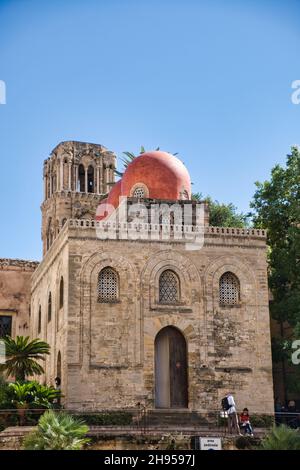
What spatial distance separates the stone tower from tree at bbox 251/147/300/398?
19.2m

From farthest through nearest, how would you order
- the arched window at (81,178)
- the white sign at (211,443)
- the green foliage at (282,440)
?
the arched window at (81,178), the white sign at (211,443), the green foliage at (282,440)

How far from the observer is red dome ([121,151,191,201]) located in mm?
32062

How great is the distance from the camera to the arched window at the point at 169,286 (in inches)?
1161

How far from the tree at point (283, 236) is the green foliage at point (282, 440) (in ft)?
35.3

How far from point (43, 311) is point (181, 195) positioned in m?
7.28

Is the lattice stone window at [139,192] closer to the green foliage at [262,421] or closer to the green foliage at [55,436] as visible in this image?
the green foliage at [262,421]

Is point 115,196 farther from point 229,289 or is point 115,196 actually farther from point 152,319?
point 152,319

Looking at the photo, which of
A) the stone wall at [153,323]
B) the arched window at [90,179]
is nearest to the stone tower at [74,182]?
the arched window at [90,179]

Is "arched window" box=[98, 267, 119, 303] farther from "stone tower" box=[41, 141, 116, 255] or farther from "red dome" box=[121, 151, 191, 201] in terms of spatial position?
"stone tower" box=[41, 141, 116, 255]

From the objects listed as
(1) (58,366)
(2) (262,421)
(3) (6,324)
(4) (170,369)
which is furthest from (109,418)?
(3) (6,324)

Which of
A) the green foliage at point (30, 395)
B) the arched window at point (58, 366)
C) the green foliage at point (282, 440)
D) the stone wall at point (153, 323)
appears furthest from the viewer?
the arched window at point (58, 366)

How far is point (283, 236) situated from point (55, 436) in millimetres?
17146

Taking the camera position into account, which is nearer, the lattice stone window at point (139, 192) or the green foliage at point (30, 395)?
the green foliage at point (30, 395)

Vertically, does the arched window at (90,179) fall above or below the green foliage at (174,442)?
above
